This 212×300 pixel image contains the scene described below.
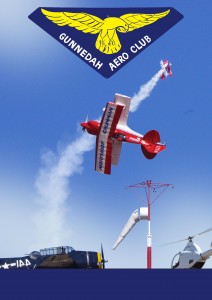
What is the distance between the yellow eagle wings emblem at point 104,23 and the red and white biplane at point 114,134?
73.3ft

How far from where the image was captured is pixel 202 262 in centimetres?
10844

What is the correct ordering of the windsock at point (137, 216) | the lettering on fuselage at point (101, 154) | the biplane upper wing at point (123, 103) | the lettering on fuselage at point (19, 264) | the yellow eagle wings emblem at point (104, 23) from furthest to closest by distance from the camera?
1. the windsock at point (137, 216)
2. the biplane upper wing at point (123, 103)
3. the lettering on fuselage at point (101, 154)
4. the lettering on fuselage at point (19, 264)
5. the yellow eagle wings emblem at point (104, 23)

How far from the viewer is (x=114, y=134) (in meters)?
94.2

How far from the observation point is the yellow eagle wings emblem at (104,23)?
225ft

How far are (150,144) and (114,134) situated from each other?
27.1 feet

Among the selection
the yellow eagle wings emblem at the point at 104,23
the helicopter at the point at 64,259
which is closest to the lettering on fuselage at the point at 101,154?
the helicopter at the point at 64,259

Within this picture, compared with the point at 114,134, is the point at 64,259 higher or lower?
lower

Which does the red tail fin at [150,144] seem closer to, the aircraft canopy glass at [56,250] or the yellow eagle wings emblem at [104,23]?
the yellow eagle wings emblem at [104,23]

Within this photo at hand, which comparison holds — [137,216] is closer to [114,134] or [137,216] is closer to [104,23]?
[114,134]

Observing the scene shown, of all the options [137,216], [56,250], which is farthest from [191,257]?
[56,250]

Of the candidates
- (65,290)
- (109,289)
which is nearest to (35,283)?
(65,290)

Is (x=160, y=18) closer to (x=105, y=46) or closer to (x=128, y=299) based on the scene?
(x=105, y=46)

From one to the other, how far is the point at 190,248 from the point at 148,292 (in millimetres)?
74571

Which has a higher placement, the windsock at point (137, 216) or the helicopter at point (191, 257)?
the windsock at point (137, 216)
